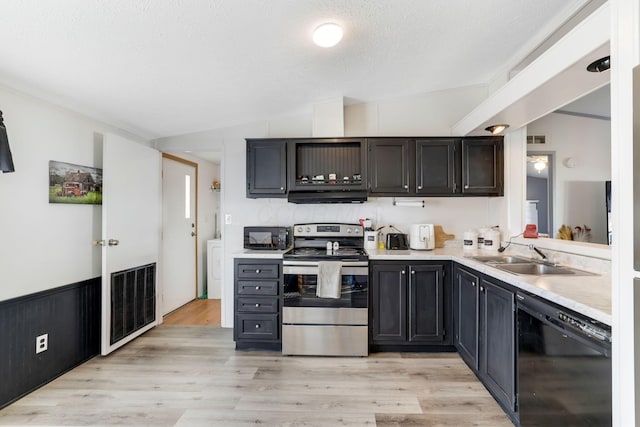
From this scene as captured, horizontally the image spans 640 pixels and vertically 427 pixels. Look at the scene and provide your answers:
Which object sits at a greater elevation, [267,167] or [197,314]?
[267,167]

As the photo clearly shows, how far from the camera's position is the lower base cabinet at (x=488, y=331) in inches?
71.3

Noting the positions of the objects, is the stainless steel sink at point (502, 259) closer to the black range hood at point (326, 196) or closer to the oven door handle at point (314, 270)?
the oven door handle at point (314, 270)

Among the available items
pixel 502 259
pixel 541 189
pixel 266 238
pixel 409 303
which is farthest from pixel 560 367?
pixel 541 189

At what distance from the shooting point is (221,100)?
2.70 m

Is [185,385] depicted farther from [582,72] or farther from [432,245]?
[582,72]

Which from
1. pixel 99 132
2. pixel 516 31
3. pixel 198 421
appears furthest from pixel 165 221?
pixel 516 31

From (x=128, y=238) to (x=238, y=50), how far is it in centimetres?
210

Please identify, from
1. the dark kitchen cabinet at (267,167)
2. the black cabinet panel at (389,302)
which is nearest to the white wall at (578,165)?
the black cabinet panel at (389,302)

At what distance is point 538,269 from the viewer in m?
2.25

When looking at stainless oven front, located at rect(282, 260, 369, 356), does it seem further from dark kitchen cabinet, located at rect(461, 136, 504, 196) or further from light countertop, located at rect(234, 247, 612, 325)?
dark kitchen cabinet, located at rect(461, 136, 504, 196)

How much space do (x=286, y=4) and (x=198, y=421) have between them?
8.33ft

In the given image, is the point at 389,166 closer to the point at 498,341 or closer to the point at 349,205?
the point at 349,205

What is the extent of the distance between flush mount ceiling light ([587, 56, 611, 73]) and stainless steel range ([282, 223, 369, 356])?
1.94m

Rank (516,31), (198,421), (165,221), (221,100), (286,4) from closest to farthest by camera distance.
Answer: (286,4), (198,421), (516,31), (221,100), (165,221)
